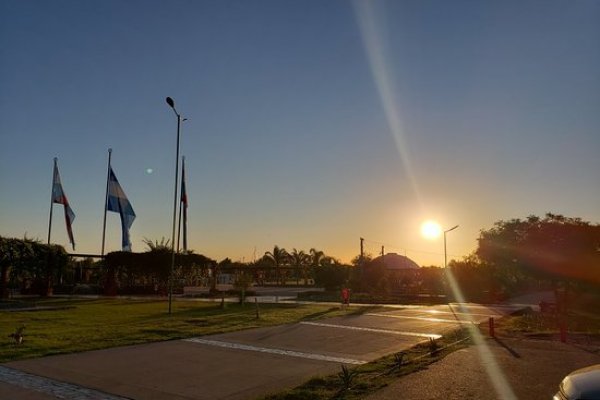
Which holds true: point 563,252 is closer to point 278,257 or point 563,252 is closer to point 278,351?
point 278,351

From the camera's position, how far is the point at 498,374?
10094 millimetres

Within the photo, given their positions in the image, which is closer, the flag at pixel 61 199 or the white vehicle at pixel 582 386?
the white vehicle at pixel 582 386

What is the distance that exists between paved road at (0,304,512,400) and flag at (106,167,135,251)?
2380cm

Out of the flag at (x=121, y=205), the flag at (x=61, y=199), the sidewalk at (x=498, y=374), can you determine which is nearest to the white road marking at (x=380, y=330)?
the sidewalk at (x=498, y=374)

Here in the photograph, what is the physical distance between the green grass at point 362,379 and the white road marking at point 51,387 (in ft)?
8.60

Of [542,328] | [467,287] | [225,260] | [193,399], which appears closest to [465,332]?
[542,328]

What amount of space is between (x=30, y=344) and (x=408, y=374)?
9.04 meters

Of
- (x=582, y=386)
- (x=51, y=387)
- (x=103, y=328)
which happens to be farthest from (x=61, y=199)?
(x=582, y=386)

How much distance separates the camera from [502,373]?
402 inches

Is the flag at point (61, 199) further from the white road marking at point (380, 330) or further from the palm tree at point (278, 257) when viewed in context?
the palm tree at point (278, 257)

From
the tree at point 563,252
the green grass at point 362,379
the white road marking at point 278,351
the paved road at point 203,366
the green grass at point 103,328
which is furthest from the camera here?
the tree at point 563,252

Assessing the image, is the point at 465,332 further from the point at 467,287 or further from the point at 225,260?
the point at 225,260

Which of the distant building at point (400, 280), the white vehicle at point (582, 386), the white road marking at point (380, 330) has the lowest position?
the white road marking at point (380, 330)

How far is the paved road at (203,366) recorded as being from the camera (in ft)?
27.8
